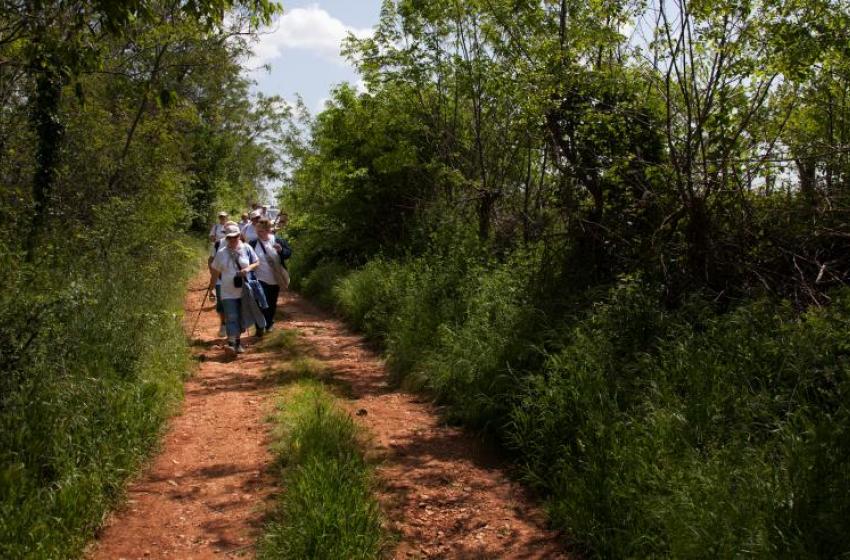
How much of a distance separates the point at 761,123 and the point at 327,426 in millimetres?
4758

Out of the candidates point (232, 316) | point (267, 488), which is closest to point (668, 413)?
point (267, 488)

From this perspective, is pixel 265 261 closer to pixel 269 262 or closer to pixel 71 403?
pixel 269 262

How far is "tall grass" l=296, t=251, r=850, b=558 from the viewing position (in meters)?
3.41

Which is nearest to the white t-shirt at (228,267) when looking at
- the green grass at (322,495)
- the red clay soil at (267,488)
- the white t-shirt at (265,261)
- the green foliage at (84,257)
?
the green foliage at (84,257)

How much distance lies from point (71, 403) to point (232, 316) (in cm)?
442

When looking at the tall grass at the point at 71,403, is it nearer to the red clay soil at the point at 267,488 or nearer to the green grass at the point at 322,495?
the red clay soil at the point at 267,488

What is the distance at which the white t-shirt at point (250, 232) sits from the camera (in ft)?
36.5

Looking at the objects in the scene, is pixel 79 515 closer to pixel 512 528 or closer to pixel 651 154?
pixel 512 528

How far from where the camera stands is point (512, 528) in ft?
15.2

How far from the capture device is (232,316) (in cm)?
939

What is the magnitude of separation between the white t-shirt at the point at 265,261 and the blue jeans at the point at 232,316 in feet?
3.58

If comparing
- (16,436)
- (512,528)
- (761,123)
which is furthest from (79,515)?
(761,123)

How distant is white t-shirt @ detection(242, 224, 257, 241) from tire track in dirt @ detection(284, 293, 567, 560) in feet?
13.4

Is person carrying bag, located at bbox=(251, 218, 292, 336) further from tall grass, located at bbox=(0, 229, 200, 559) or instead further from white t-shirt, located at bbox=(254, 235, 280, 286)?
tall grass, located at bbox=(0, 229, 200, 559)
